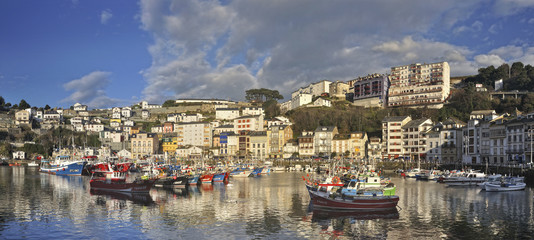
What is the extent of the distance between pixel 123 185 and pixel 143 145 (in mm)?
75477

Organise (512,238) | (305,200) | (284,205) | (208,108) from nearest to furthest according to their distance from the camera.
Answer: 1. (512,238)
2. (284,205)
3. (305,200)
4. (208,108)

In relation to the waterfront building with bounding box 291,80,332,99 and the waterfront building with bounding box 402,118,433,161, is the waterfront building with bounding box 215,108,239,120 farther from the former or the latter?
the waterfront building with bounding box 402,118,433,161

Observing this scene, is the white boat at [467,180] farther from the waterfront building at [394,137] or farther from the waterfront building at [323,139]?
the waterfront building at [323,139]

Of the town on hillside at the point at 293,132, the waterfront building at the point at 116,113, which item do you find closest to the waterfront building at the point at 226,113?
the town on hillside at the point at 293,132

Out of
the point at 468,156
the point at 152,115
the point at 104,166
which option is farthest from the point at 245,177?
the point at 152,115

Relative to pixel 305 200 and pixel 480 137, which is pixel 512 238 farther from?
pixel 480 137

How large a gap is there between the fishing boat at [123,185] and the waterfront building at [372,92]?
85.2 m

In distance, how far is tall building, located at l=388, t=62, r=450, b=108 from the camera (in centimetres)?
11025

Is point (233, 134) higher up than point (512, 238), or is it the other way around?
point (233, 134)

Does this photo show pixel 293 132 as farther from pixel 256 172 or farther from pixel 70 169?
pixel 70 169

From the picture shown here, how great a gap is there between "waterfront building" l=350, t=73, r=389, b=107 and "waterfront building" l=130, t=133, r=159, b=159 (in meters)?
62.3

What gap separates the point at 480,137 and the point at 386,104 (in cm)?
4283

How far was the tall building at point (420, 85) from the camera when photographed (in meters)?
110

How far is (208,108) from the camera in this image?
15125cm
